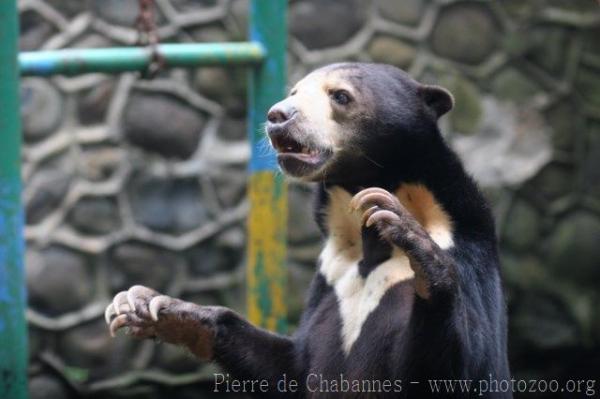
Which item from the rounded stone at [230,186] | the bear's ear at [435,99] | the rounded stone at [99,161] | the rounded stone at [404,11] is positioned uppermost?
the bear's ear at [435,99]

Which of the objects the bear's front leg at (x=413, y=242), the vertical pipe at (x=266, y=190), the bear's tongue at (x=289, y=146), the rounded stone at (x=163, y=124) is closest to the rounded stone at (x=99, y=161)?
the rounded stone at (x=163, y=124)

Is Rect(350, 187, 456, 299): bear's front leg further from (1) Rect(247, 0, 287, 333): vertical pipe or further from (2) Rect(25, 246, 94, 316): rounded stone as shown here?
(2) Rect(25, 246, 94, 316): rounded stone

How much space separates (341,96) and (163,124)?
2791 millimetres

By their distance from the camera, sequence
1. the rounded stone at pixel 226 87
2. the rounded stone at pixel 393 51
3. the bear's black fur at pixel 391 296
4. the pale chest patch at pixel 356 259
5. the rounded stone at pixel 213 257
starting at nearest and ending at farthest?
1. the bear's black fur at pixel 391 296
2. the pale chest patch at pixel 356 259
3. the rounded stone at pixel 226 87
4. the rounded stone at pixel 213 257
5. the rounded stone at pixel 393 51

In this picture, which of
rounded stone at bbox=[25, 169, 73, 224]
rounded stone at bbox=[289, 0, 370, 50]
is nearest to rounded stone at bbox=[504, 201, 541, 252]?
rounded stone at bbox=[289, 0, 370, 50]

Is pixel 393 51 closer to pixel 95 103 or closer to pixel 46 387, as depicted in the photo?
pixel 95 103

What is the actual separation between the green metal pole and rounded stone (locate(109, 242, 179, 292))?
2679 mm

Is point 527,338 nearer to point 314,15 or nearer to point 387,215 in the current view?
point 314,15

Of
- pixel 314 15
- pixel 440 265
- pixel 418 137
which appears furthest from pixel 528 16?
pixel 440 265

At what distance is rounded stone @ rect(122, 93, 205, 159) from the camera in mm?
6562

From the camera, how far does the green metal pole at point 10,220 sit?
12.8 feet

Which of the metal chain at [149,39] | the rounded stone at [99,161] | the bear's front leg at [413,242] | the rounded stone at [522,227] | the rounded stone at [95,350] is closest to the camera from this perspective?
the bear's front leg at [413,242]

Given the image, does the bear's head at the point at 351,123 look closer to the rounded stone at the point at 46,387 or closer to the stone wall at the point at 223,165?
the stone wall at the point at 223,165

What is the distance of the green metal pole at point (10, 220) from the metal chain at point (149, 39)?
0.63m
